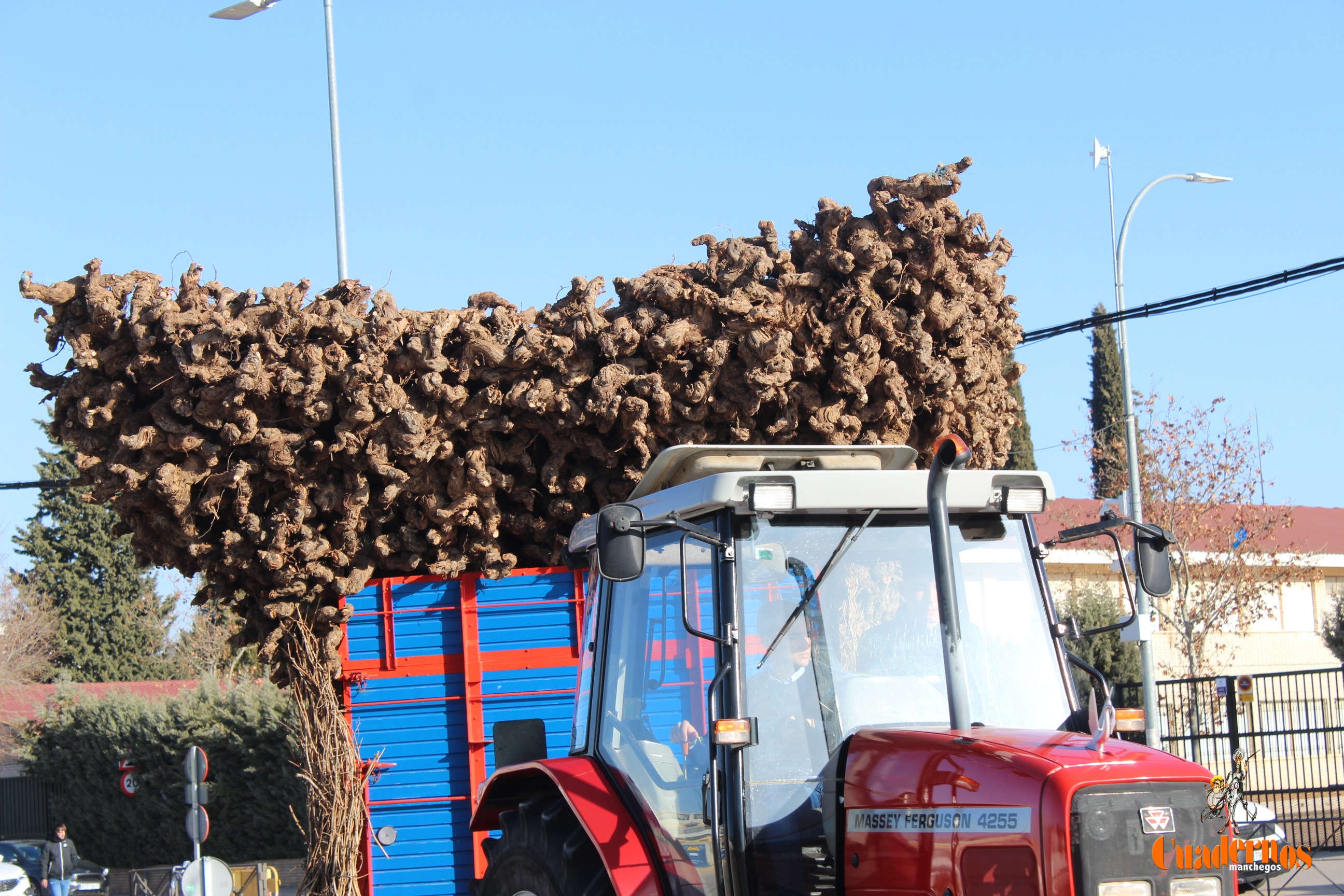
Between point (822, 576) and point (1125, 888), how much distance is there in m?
1.41

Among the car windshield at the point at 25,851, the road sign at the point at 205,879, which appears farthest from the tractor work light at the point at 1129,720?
the car windshield at the point at 25,851

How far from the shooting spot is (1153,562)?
4.46 meters

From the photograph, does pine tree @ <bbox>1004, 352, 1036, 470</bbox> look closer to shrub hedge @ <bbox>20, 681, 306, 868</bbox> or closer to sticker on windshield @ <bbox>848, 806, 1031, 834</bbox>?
shrub hedge @ <bbox>20, 681, 306, 868</bbox>


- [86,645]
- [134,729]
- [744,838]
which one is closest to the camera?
[744,838]

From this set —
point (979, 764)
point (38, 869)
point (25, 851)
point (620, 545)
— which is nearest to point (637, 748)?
point (620, 545)

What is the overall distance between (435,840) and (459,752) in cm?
58

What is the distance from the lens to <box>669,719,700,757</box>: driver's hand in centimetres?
456

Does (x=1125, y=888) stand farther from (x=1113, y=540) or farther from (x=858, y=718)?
(x=1113, y=540)

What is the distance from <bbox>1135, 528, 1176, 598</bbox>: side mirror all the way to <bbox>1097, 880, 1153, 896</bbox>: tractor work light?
1248 millimetres

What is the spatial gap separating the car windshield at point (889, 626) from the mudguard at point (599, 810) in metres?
0.83

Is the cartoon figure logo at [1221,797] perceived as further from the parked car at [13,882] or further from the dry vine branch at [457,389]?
the parked car at [13,882]

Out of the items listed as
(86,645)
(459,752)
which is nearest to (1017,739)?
(459,752)

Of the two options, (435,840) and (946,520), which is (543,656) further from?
(946,520)

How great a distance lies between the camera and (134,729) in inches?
861
